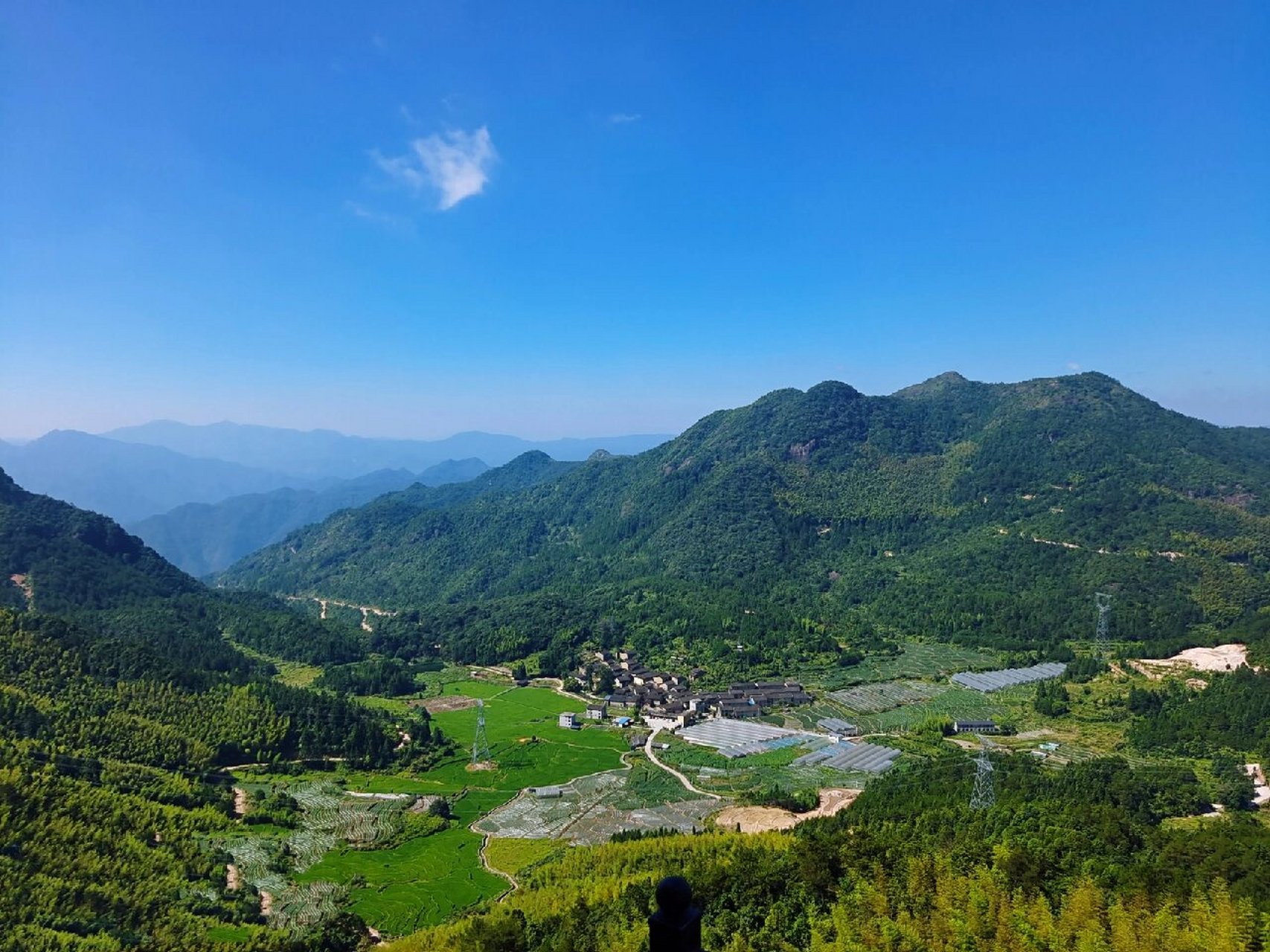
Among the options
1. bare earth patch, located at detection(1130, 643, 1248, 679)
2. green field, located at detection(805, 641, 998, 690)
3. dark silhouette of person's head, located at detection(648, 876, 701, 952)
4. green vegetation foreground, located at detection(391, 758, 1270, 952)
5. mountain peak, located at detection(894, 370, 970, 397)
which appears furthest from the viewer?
mountain peak, located at detection(894, 370, 970, 397)

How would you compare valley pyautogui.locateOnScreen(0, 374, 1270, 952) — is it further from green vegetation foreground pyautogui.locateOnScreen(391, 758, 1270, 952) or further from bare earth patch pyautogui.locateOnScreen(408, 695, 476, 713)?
bare earth patch pyautogui.locateOnScreen(408, 695, 476, 713)

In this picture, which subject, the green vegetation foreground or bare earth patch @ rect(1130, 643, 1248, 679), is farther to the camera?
bare earth patch @ rect(1130, 643, 1248, 679)

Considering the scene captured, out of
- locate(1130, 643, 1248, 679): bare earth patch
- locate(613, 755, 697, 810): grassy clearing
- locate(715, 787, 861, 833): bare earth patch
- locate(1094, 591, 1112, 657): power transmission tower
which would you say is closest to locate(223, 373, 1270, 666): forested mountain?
locate(1094, 591, 1112, 657): power transmission tower

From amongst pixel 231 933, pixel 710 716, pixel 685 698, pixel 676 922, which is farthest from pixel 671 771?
pixel 676 922

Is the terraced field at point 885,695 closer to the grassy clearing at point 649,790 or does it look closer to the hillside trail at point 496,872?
the grassy clearing at point 649,790

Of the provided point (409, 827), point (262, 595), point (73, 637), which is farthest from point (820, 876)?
point (262, 595)
